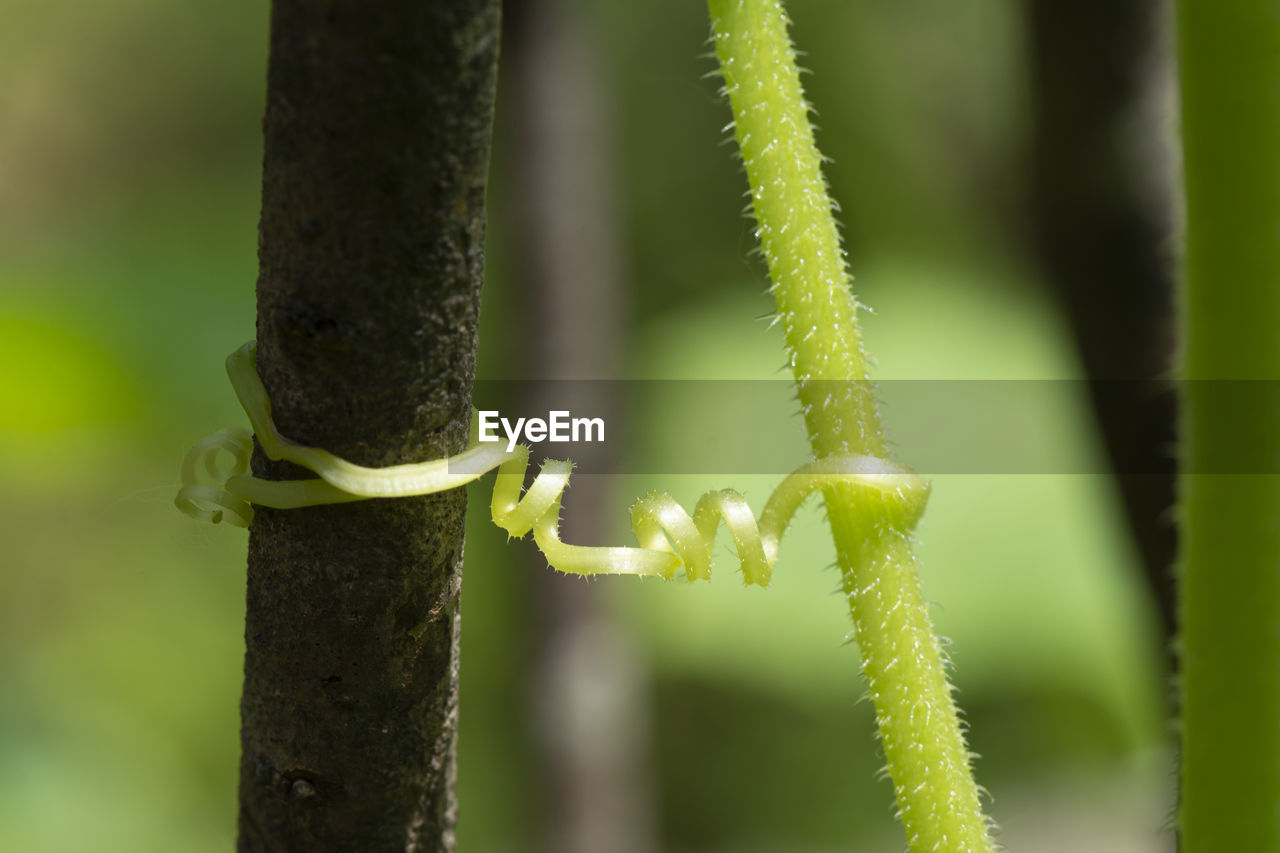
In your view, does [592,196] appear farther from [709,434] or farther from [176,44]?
[176,44]

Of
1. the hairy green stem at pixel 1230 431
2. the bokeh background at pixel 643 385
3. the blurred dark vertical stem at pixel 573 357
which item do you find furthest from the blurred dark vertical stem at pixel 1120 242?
the hairy green stem at pixel 1230 431

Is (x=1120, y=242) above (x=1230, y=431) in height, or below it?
above

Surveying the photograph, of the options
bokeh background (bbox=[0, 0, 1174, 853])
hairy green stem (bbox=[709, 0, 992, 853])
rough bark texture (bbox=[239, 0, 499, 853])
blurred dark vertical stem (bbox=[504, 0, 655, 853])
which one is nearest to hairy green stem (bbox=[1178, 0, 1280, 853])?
hairy green stem (bbox=[709, 0, 992, 853])

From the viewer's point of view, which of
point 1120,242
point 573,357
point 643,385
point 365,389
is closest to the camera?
point 365,389

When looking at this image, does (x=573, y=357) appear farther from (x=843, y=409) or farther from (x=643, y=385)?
(x=843, y=409)

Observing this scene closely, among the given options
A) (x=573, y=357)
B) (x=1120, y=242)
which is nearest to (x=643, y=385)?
(x=573, y=357)

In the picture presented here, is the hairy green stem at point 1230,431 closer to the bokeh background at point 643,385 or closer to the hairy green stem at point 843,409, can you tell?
the hairy green stem at point 843,409

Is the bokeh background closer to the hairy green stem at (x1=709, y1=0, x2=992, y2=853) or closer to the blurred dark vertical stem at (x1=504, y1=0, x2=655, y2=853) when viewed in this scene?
the blurred dark vertical stem at (x1=504, y1=0, x2=655, y2=853)
